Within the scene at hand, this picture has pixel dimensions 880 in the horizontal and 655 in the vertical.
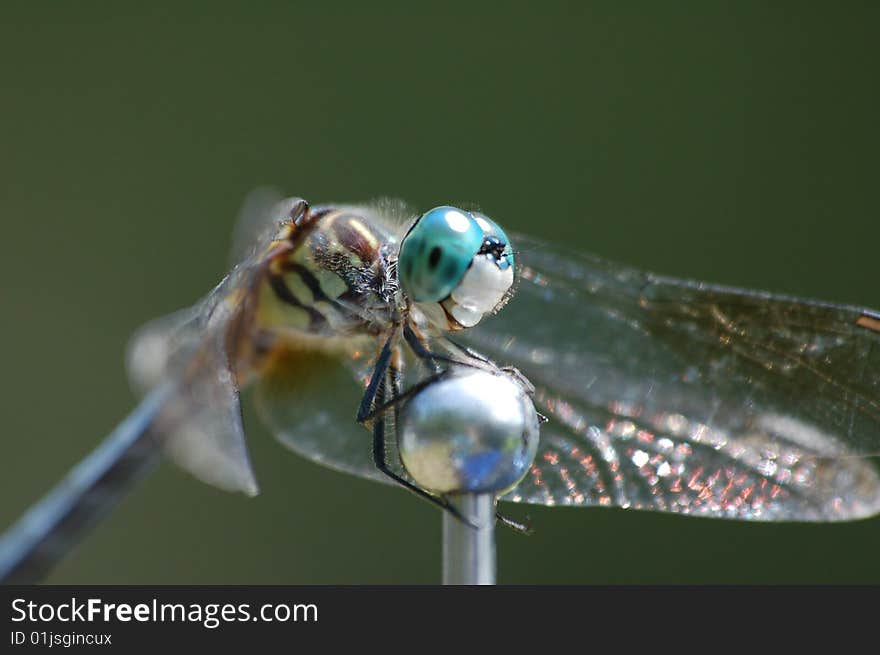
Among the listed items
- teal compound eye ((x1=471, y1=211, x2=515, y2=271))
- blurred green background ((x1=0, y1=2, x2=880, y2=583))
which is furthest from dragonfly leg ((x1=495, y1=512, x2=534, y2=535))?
blurred green background ((x1=0, y1=2, x2=880, y2=583))

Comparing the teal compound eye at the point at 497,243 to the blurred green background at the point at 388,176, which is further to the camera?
the blurred green background at the point at 388,176

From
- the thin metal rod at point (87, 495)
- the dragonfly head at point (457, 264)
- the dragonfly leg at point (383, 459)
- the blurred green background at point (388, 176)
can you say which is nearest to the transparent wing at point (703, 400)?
the dragonfly leg at point (383, 459)

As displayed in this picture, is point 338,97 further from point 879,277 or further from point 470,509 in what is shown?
point 470,509

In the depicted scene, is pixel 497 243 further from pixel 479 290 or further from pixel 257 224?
pixel 257 224

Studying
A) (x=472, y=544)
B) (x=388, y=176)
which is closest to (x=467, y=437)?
(x=472, y=544)

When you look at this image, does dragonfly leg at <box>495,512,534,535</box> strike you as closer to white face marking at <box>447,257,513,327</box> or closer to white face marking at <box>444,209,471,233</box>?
white face marking at <box>447,257,513,327</box>

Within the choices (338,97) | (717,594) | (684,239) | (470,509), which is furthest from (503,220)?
(470,509)

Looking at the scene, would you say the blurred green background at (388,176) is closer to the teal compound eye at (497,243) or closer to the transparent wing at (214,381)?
the transparent wing at (214,381)
